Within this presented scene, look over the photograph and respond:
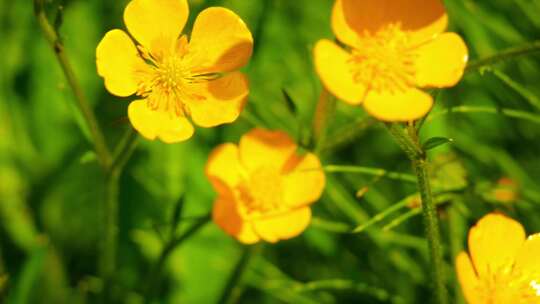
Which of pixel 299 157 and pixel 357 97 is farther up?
pixel 357 97

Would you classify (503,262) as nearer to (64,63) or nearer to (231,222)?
(231,222)

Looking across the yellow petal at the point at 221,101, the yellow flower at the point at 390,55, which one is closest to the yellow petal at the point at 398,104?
the yellow flower at the point at 390,55

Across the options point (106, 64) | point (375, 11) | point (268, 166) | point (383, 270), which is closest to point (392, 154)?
point (383, 270)

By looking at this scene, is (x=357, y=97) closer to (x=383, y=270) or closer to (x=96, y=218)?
(x=383, y=270)

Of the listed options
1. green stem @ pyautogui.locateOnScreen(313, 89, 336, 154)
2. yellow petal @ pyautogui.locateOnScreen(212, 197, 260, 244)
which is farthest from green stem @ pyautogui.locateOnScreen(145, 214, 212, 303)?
green stem @ pyautogui.locateOnScreen(313, 89, 336, 154)

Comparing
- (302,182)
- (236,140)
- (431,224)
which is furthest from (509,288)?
(236,140)

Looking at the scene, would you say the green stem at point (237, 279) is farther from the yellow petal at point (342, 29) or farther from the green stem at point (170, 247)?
the yellow petal at point (342, 29)
